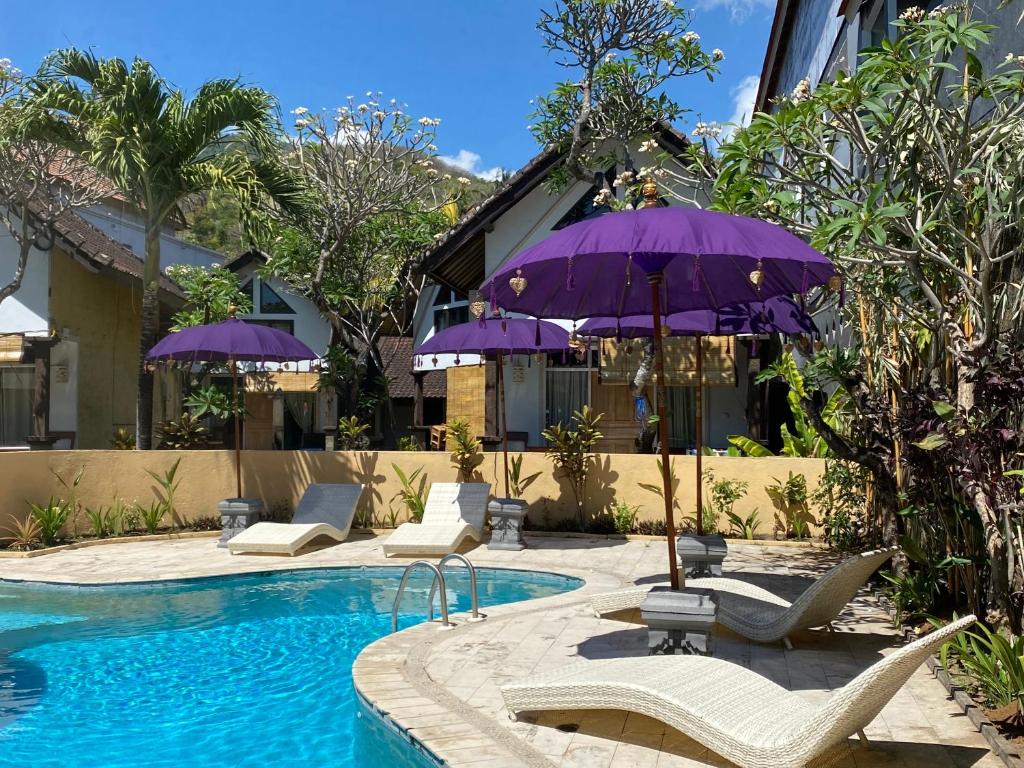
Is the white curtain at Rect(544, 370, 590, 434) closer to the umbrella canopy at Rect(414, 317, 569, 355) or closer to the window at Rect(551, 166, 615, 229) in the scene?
the window at Rect(551, 166, 615, 229)

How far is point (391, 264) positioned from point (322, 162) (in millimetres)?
4249

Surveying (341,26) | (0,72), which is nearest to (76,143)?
(0,72)

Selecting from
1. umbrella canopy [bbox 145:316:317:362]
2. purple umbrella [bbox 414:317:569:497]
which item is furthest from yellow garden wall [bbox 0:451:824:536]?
umbrella canopy [bbox 145:316:317:362]

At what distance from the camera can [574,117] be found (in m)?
19.7

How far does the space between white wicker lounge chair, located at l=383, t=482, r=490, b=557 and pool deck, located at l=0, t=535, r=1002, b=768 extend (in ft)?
1.20

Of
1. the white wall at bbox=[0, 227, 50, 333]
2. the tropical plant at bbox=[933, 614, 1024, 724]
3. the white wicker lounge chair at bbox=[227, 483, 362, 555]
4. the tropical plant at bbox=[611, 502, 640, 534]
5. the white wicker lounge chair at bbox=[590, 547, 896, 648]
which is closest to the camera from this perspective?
the tropical plant at bbox=[933, 614, 1024, 724]

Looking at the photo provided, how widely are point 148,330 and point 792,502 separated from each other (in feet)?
39.8

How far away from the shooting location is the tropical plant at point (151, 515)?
15.5 m

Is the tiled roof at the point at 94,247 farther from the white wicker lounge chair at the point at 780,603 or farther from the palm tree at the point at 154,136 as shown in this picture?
the white wicker lounge chair at the point at 780,603

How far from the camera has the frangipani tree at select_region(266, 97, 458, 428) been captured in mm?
22344

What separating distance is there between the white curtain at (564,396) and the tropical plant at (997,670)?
14919mm

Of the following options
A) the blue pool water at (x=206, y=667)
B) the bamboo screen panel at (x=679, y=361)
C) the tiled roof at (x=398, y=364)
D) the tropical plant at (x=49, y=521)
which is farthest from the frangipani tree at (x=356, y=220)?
the blue pool water at (x=206, y=667)

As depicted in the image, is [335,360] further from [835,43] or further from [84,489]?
[835,43]

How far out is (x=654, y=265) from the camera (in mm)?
6566
